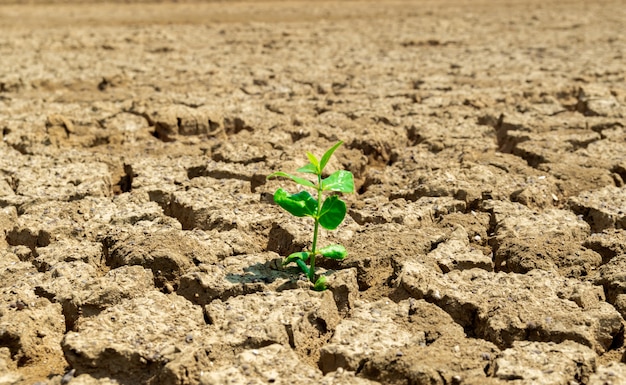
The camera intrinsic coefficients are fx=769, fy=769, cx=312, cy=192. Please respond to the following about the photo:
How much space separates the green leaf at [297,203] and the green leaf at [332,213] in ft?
0.11

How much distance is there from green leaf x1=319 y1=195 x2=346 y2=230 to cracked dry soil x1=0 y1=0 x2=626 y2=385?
0.18m

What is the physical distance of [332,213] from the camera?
2.52 meters

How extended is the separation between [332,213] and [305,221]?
17.2 inches

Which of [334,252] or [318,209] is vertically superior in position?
[318,209]

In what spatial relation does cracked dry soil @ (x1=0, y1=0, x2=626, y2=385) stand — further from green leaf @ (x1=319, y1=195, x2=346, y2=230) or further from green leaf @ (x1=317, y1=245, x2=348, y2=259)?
green leaf @ (x1=319, y1=195, x2=346, y2=230)

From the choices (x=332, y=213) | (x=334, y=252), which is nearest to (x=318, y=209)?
(x=332, y=213)

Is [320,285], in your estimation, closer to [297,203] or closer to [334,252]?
[334,252]

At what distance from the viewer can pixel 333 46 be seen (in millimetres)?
6672

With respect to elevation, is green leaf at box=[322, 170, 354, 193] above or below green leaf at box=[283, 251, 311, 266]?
above

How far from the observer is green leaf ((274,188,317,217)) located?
8.10ft

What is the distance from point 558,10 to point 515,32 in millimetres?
1927

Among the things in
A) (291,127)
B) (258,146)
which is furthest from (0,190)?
(291,127)

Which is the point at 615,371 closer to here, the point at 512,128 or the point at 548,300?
the point at 548,300

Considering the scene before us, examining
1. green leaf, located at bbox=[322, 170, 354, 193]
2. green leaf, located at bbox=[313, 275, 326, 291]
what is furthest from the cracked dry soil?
green leaf, located at bbox=[322, 170, 354, 193]
